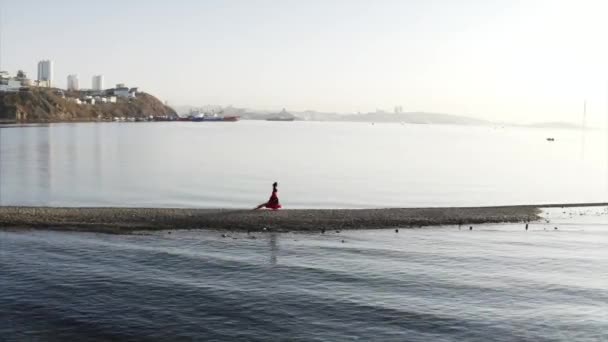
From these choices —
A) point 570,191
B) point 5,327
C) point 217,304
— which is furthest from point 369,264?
point 570,191

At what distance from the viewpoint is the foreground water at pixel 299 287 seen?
1677 cm

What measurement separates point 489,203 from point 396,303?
31764mm

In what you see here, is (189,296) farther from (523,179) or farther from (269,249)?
(523,179)

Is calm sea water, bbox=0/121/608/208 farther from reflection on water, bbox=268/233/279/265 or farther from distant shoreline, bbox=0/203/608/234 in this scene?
reflection on water, bbox=268/233/279/265

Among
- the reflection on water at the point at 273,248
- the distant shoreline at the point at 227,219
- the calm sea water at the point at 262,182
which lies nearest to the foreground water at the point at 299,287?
the reflection on water at the point at 273,248

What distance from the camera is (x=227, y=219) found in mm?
32531

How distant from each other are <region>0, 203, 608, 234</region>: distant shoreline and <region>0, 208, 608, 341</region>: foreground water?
1654 millimetres

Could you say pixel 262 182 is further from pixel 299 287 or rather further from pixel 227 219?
pixel 299 287

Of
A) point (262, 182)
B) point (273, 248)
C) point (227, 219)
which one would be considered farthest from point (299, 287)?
point (262, 182)

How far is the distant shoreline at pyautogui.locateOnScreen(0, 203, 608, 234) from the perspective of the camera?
30891mm

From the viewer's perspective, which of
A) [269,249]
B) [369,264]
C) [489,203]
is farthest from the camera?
[489,203]

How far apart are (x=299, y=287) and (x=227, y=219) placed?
1252cm

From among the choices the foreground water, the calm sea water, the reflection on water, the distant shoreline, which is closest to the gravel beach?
the distant shoreline

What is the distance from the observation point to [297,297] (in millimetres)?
19578
